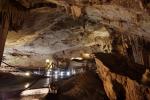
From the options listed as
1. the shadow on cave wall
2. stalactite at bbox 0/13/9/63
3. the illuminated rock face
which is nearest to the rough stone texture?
the shadow on cave wall

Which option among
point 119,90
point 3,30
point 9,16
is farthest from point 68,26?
point 119,90

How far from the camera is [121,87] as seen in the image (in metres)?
7.70

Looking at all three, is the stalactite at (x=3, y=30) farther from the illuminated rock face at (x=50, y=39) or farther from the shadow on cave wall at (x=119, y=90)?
the shadow on cave wall at (x=119, y=90)

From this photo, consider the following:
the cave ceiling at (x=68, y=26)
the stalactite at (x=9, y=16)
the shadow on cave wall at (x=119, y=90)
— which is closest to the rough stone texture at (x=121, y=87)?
the shadow on cave wall at (x=119, y=90)

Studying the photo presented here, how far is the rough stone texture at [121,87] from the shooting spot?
657 centimetres

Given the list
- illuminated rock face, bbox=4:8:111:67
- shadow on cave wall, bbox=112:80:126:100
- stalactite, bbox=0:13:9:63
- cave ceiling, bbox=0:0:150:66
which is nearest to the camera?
cave ceiling, bbox=0:0:150:66

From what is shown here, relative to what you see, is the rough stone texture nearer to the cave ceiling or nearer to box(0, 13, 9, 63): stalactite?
the cave ceiling

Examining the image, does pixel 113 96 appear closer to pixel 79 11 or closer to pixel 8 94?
pixel 79 11

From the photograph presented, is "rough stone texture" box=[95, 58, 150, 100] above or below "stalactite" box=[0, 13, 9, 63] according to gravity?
below

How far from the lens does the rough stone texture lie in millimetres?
6566

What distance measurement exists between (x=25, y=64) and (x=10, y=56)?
200cm

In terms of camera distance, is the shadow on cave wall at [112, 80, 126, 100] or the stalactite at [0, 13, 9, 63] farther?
the shadow on cave wall at [112, 80, 126, 100]

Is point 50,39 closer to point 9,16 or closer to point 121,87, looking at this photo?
point 9,16

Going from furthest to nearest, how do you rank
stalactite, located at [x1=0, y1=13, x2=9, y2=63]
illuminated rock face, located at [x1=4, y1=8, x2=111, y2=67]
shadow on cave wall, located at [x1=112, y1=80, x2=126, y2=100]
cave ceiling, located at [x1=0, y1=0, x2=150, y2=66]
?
illuminated rock face, located at [x1=4, y1=8, x2=111, y2=67], shadow on cave wall, located at [x1=112, y1=80, x2=126, y2=100], stalactite, located at [x1=0, y1=13, x2=9, y2=63], cave ceiling, located at [x1=0, y1=0, x2=150, y2=66]
